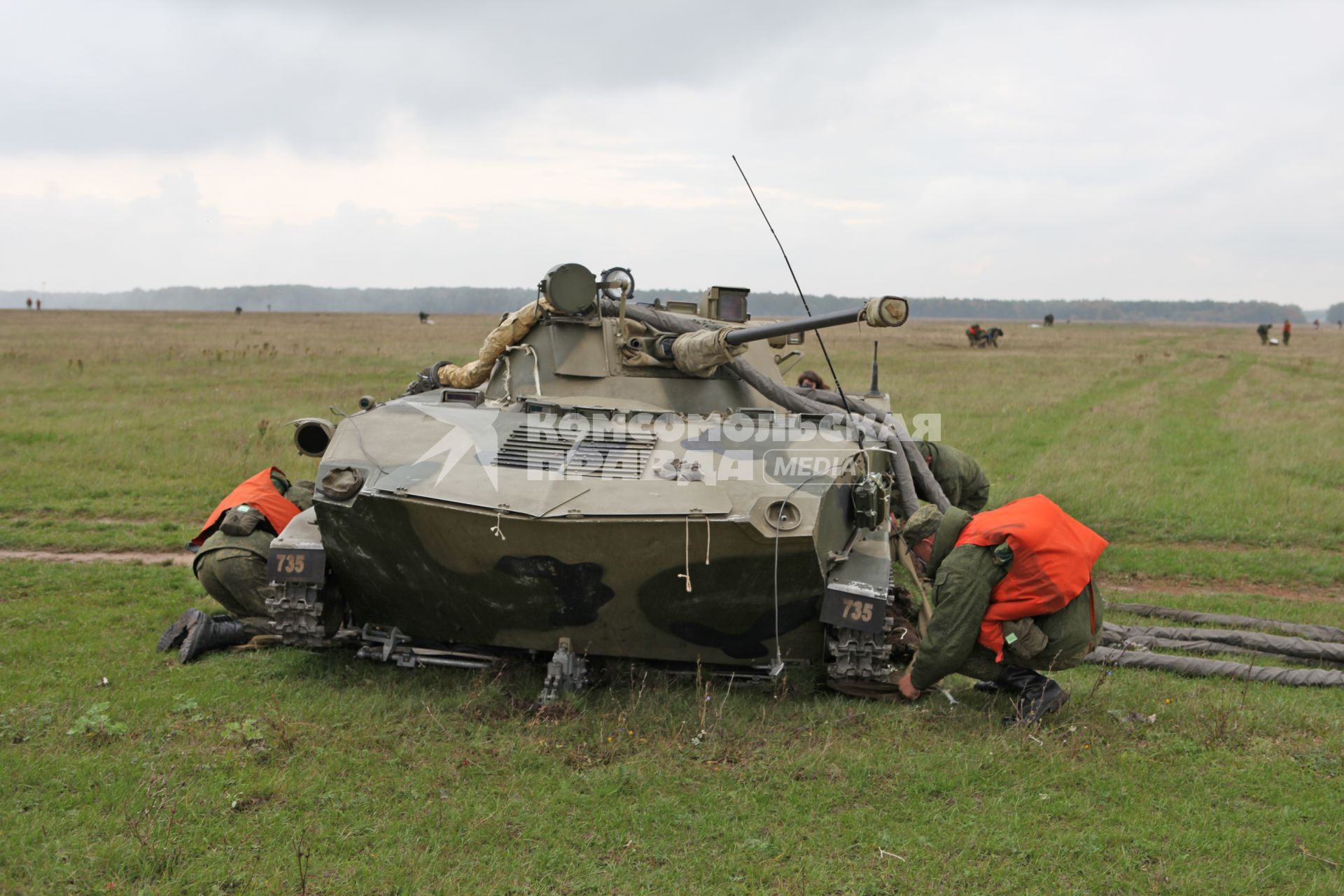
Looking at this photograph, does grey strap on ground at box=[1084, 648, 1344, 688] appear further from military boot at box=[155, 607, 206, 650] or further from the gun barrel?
military boot at box=[155, 607, 206, 650]

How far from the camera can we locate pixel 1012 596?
239 inches

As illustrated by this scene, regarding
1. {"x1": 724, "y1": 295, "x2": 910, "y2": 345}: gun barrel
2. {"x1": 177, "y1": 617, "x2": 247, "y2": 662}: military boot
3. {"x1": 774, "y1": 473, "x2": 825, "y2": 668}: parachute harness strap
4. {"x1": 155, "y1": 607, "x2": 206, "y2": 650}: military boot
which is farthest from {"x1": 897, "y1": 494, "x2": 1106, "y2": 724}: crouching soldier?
{"x1": 155, "y1": 607, "x2": 206, "y2": 650}: military boot

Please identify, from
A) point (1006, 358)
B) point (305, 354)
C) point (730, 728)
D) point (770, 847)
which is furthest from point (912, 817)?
point (1006, 358)

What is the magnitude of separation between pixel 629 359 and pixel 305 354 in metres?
26.4

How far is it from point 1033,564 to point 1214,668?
243cm

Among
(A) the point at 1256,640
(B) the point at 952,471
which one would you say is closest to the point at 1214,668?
(A) the point at 1256,640

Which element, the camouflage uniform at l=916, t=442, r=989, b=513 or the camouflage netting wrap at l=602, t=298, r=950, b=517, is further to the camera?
the camouflage uniform at l=916, t=442, r=989, b=513

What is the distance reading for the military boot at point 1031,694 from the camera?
21.0 feet

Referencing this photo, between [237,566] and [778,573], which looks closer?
[778,573]

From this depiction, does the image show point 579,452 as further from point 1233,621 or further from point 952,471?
point 1233,621

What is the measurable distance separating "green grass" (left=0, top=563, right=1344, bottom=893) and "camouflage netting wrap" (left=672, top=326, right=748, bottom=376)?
219cm

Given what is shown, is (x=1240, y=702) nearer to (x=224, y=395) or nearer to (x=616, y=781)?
(x=616, y=781)

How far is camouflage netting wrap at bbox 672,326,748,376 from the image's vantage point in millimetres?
7750

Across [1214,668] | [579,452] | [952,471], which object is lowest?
[1214,668]
